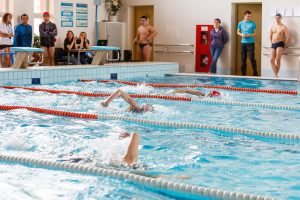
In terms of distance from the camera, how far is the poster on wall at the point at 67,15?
16.8 metres

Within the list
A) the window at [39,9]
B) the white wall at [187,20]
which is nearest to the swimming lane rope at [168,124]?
the white wall at [187,20]

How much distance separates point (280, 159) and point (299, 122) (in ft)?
7.38

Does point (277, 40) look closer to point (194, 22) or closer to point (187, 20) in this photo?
point (194, 22)

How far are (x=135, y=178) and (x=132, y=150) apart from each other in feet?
1.35

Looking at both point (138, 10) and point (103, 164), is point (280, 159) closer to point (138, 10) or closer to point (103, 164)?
point (103, 164)

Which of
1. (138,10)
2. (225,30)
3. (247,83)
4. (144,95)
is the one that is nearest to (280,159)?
(144,95)

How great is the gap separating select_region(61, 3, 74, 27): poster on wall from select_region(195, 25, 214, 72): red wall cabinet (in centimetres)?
359

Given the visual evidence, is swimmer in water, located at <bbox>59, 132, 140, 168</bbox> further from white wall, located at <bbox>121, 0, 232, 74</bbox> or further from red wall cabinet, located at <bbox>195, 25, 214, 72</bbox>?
red wall cabinet, located at <bbox>195, 25, 214, 72</bbox>

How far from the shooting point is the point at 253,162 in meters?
5.38

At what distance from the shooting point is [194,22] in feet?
56.5

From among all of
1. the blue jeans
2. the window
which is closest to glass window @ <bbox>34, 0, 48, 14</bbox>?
the window

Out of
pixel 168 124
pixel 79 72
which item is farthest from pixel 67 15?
pixel 168 124

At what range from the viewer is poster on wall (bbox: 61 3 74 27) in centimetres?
1677

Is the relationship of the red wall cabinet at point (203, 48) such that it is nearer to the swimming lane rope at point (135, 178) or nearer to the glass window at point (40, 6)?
the glass window at point (40, 6)
